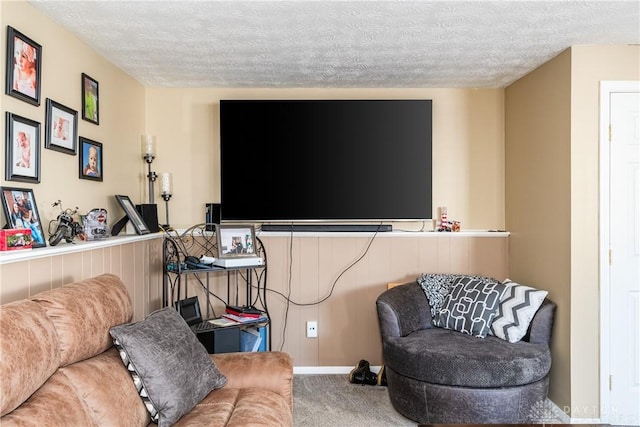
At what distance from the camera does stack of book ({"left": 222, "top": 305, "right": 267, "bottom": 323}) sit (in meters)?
3.14

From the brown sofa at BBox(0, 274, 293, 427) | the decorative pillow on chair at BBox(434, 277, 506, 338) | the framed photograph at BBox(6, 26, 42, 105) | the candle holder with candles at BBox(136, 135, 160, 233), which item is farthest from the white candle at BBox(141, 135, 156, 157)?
→ the decorative pillow on chair at BBox(434, 277, 506, 338)

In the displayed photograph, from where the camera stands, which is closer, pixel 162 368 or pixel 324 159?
pixel 162 368

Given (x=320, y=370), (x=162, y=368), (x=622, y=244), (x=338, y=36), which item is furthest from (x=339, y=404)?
(x=338, y=36)

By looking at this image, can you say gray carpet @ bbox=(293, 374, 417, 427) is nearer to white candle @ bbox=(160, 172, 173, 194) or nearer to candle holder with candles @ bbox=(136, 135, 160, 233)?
candle holder with candles @ bbox=(136, 135, 160, 233)

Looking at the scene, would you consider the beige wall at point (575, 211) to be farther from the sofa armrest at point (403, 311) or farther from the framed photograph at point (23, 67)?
the framed photograph at point (23, 67)

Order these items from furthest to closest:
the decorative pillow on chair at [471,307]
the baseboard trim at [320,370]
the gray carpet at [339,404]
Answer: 1. the baseboard trim at [320,370]
2. the decorative pillow on chair at [471,307]
3. the gray carpet at [339,404]

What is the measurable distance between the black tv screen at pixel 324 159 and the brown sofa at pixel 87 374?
151 cm

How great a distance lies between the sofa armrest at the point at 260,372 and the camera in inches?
86.4

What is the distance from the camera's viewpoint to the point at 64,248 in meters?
2.16

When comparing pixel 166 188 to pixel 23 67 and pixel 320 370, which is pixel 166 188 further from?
pixel 320 370

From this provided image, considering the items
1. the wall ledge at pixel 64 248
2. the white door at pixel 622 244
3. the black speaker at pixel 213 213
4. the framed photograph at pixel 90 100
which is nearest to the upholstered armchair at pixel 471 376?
the white door at pixel 622 244

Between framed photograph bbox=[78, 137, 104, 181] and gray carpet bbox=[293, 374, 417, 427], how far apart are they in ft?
6.49

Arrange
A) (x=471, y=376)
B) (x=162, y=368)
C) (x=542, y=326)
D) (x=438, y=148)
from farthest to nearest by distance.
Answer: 1. (x=438, y=148)
2. (x=542, y=326)
3. (x=471, y=376)
4. (x=162, y=368)

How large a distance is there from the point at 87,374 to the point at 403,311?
1985 millimetres
